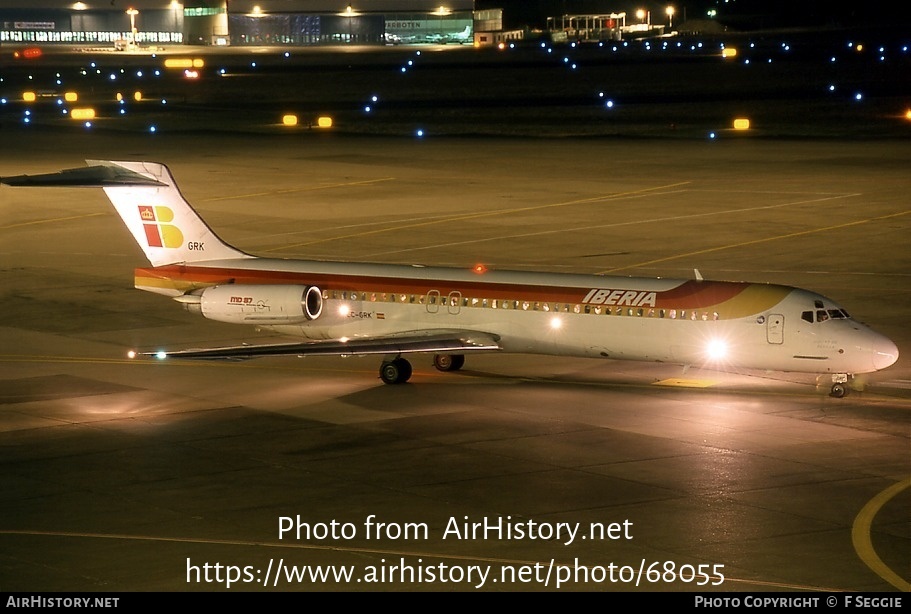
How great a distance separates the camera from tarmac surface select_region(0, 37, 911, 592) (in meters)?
20.5

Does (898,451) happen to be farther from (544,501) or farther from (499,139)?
(499,139)

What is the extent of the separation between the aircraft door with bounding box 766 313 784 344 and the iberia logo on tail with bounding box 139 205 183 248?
1416cm

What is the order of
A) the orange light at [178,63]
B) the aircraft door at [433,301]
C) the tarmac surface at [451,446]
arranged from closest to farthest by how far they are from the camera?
the tarmac surface at [451,446], the aircraft door at [433,301], the orange light at [178,63]

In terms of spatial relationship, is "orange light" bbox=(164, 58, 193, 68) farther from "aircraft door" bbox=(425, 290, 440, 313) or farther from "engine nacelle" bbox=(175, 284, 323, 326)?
"aircraft door" bbox=(425, 290, 440, 313)

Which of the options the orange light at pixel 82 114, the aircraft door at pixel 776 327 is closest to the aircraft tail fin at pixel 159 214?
the aircraft door at pixel 776 327

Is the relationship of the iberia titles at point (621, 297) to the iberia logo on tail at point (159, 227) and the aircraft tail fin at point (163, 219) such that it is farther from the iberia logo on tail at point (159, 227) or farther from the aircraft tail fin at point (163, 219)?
the iberia logo on tail at point (159, 227)

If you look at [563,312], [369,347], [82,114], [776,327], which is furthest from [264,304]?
[82,114]

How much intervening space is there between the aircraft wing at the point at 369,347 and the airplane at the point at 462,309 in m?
0.04

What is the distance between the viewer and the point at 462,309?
32688 mm

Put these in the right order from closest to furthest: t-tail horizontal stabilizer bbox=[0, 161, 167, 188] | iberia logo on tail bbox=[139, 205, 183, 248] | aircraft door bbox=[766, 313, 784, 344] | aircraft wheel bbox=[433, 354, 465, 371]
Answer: aircraft door bbox=[766, 313, 784, 344], t-tail horizontal stabilizer bbox=[0, 161, 167, 188], aircraft wheel bbox=[433, 354, 465, 371], iberia logo on tail bbox=[139, 205, 183, 248]

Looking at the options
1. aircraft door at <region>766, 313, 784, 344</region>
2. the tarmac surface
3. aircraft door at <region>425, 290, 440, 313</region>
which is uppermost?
aircraft door at <region>425, 290, 440, 313</region>

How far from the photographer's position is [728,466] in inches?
1009

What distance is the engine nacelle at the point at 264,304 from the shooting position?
1310 inches

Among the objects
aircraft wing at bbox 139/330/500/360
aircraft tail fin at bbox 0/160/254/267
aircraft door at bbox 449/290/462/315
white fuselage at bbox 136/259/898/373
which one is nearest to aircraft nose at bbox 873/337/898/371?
white fuselage at bbox 136/259/898/373
